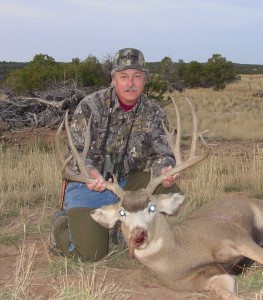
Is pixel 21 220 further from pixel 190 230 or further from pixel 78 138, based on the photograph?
pixel 190 230

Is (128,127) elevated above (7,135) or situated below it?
above

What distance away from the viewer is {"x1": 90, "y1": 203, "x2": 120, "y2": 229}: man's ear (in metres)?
4.20

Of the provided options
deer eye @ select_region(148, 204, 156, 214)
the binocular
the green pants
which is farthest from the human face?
deer eye @ select_region(148, 204, 156, 214)

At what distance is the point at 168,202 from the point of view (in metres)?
4.20

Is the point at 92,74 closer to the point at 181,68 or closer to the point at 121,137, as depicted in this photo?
the point at 121,137

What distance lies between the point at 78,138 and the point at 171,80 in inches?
1220

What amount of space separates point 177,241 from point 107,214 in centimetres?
54

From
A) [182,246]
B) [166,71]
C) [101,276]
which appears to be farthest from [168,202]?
[166,71]

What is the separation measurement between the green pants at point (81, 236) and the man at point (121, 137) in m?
0.01

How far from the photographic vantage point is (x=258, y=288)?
13.8 ft

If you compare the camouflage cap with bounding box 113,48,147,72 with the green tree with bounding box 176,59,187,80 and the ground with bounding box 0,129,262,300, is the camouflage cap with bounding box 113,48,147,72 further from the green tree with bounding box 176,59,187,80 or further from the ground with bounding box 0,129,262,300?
the green tree with bounding box 176,59,187,80

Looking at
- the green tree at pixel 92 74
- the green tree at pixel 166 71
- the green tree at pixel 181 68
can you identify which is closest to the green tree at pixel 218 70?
the green tree at pixel 181 68

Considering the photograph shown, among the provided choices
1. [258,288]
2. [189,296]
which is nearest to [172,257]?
[189,296]

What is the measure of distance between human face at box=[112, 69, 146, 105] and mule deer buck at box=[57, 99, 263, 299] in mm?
982
